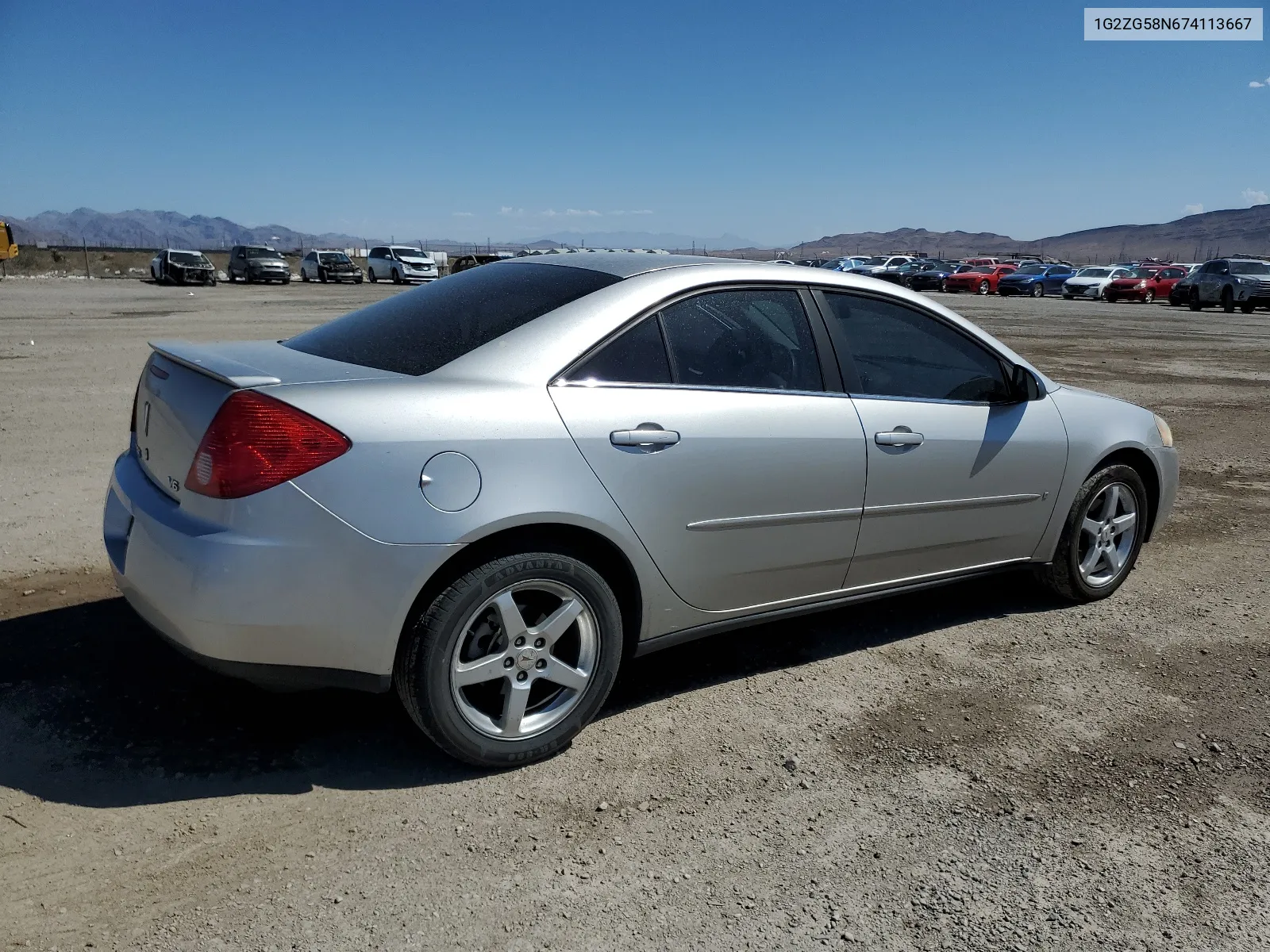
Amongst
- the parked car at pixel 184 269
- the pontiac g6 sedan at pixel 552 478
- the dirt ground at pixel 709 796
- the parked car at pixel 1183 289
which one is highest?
the parked car at pixel 184 269

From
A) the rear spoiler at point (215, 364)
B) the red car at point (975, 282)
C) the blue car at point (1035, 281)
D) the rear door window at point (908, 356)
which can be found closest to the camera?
the rear spoiler at point (215, 364)

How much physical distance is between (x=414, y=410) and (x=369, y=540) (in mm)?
402

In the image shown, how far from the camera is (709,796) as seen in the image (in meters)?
3.12

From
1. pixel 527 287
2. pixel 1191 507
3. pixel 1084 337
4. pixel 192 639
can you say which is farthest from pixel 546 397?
pixel 1084 337

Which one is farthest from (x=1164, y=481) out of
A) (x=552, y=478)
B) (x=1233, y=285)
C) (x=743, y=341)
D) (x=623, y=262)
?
(x=1233, y=285)

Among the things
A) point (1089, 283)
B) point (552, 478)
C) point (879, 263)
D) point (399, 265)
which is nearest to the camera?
point (552, 478)

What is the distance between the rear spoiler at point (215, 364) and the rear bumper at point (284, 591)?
14.8 inches

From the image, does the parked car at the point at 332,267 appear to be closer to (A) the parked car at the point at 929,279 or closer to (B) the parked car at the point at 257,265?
(B) the parked car at the point at 257,265

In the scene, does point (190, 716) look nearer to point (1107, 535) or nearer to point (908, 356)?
point (908, 356)

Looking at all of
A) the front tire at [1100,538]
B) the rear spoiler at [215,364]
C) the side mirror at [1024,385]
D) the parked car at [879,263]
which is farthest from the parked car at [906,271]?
the rear spoiler at [215,364]

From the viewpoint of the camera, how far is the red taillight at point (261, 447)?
9.25ft

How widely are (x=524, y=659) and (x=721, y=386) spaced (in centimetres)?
118

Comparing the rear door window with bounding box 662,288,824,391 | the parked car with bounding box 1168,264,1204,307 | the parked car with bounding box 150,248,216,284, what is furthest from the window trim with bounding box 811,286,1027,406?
the parked car with bounding box 150,248,216,284

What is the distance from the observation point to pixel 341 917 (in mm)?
2492
